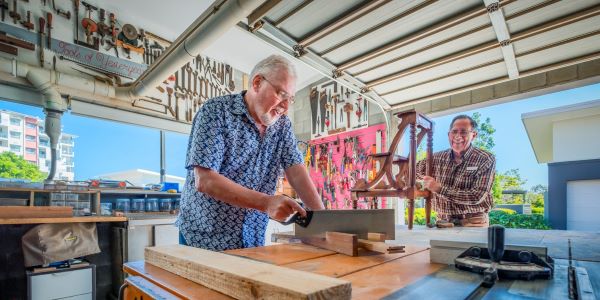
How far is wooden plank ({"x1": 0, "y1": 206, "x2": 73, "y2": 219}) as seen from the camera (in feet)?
8.33

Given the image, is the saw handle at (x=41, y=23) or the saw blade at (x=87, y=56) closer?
the saw blade at (x=87, y=56)

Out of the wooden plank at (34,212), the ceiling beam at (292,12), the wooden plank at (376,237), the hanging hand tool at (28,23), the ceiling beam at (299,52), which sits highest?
the hanging hand tool at (28,23)

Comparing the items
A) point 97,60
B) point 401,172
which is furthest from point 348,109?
point 97,60

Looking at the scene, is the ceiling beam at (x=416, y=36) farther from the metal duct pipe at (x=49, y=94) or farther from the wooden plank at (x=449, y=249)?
the metal duct pipe at (x=49, y=94)

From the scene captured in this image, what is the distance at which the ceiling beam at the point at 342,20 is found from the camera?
2262mm

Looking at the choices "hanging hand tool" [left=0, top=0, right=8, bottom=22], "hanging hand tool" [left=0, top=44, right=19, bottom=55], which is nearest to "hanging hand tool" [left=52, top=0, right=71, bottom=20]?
"hanging hand tool" [left=0, top=0, right=8, bottom=22]

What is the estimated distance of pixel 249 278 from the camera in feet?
1.82

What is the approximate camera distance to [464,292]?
2.02 feet

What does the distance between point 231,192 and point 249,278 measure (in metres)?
0.60

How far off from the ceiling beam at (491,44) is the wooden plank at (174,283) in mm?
2979

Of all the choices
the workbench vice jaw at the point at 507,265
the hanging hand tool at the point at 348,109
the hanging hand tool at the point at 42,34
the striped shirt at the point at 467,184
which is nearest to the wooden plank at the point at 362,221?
the workbench vice jaw at the point at 507,265

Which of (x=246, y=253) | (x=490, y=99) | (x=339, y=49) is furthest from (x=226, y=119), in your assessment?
(x=490, y=99)

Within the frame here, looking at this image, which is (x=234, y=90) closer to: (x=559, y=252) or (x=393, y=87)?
(x=393, y=87)

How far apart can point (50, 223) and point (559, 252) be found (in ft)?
11.5
